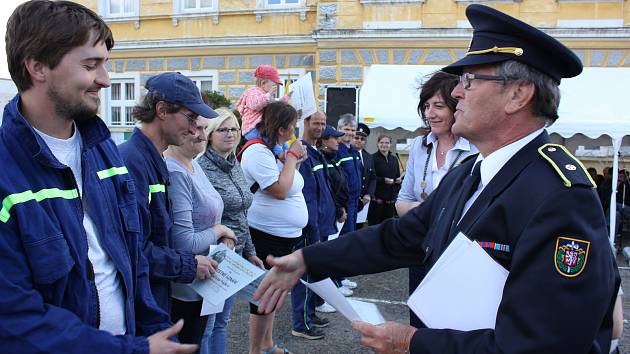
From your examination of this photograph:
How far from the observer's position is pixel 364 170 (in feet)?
26.4

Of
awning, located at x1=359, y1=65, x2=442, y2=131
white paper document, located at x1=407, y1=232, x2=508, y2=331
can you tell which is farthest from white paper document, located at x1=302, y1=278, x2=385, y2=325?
awning, located at x1=359, y1=65, x2=442, y2=131

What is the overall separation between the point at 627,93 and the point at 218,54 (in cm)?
984

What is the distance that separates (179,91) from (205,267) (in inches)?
36.7

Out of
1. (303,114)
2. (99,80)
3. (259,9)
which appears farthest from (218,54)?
(99,80)

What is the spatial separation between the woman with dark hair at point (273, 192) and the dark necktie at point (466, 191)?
2.40 m

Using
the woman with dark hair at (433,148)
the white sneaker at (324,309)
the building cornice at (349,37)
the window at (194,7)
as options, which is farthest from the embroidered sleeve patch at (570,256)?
the window at (194,7)

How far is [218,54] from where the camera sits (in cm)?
1445

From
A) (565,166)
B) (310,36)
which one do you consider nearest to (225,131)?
(565,166)

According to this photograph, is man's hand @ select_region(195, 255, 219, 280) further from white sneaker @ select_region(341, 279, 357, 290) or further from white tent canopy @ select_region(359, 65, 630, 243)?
white tent canopy @ select_region(359, 65, 630, 243)

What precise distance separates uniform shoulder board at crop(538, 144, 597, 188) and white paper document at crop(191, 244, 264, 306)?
155cm

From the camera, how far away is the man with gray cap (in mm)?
2490

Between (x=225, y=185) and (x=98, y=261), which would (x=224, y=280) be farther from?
(x=98, y=261)

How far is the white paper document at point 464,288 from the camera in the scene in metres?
1.52

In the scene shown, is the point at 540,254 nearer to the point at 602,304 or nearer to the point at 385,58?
the point at 602,304
